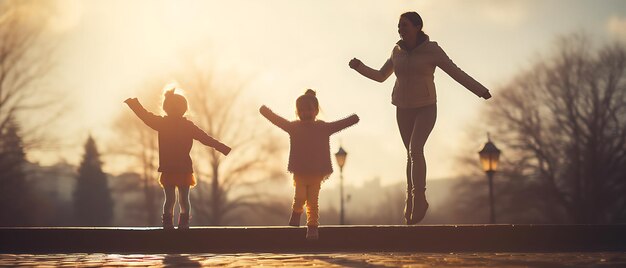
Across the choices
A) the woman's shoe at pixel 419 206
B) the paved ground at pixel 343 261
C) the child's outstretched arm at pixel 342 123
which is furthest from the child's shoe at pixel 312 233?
the child's outstretched arm at pixel 342 123

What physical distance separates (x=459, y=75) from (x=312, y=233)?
2.50 m

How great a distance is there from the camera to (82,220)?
77375 mm

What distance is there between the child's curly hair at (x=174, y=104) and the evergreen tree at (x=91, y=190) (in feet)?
241

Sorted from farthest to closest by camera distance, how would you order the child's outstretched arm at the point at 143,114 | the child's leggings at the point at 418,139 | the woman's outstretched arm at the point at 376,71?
the woman's outstretched arm at the point at 376,71, the child's outstretched arm at the point at 143,114, the child's leggings at the point at 418,139

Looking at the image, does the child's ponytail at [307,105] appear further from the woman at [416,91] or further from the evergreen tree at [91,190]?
the evergreen tree at [91,190]

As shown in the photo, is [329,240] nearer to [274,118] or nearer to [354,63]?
[274,118]

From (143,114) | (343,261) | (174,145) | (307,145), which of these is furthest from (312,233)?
(143,114)

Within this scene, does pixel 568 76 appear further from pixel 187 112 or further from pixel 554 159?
pixel 187 112

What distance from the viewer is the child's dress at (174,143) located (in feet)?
30.9

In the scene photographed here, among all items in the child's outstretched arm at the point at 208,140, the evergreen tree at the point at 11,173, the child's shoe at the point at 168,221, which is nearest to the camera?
the child's shoe at the point at 168,221

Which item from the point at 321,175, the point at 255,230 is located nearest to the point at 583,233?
the point at 321,175

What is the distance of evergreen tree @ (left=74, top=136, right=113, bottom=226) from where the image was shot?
81.6 metres

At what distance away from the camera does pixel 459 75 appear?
360 inches

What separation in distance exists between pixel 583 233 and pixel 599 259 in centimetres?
220
